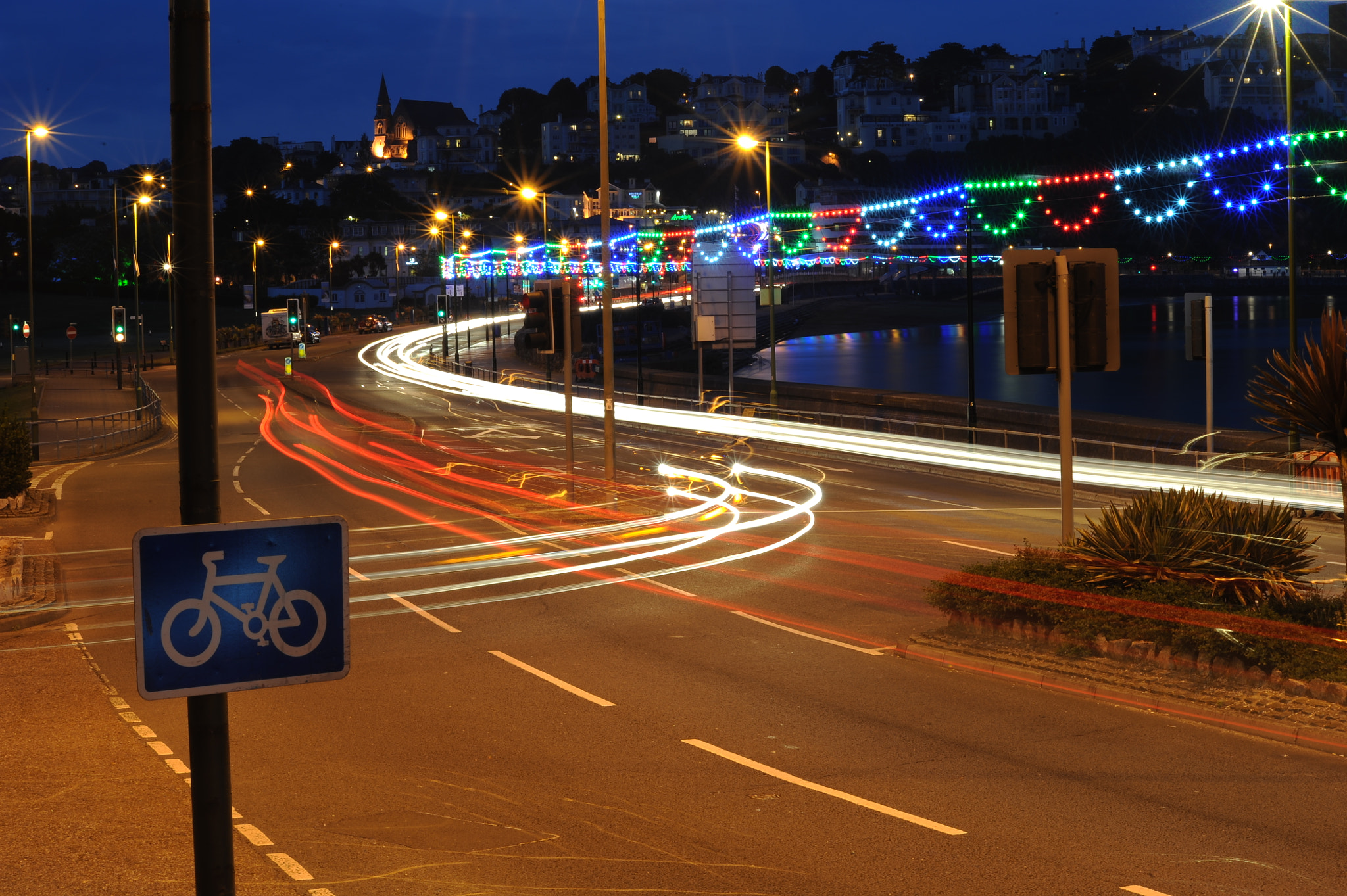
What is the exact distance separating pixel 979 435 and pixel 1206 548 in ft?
90.2

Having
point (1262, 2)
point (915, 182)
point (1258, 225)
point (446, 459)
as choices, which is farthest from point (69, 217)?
point (1262, 2)

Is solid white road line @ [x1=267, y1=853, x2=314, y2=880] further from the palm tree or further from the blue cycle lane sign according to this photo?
the palm tree

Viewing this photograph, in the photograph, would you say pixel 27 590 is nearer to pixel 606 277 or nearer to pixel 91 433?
pixel 606 277

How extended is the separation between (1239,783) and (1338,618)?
11.2 ft

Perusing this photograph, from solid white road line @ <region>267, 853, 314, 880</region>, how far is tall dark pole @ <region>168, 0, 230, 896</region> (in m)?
3.39

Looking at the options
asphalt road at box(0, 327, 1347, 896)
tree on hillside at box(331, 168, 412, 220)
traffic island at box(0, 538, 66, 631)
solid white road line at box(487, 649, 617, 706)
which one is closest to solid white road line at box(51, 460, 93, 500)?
traffic island at box(0, 538, 66, 631)

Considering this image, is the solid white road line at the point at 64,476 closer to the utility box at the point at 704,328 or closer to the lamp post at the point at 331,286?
the utility box at the point at 704,328

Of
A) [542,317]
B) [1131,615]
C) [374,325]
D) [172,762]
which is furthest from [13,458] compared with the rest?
[374,325]

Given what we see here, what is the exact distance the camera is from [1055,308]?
13.9 m

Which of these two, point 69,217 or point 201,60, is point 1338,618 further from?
point 69,217

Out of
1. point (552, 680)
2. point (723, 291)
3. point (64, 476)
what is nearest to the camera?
point (552, 680)

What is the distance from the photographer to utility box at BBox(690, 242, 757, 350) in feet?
151

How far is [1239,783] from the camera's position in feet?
30.5

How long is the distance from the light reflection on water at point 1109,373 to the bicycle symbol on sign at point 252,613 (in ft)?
193
